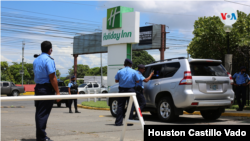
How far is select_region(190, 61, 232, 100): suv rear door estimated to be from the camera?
8.69 meters

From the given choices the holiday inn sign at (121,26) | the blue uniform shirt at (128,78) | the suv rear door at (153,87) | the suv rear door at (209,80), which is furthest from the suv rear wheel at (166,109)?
the holiday inn sign at (121,26)

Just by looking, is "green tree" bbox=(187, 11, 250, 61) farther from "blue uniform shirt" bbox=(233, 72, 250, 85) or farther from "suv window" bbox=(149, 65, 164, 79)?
"suv window" bbox=(149, 65, 164, 79)

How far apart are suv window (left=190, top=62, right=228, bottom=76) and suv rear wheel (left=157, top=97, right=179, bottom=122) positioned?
1.17 m

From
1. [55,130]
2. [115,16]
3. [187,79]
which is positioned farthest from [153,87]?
[115,16]

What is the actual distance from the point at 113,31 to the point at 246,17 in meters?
9.28

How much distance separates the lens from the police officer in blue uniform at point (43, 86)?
16.9ft

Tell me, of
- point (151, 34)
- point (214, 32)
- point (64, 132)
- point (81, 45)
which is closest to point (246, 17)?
point (214, 32)

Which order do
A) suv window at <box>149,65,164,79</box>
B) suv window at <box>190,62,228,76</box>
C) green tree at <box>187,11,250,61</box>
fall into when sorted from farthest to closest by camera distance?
1. green tree at <box>187,11,250,61</box>
2. suv window at <box>149,65,164,79</box>
3. suv window at <box>190,62,228,76</box>

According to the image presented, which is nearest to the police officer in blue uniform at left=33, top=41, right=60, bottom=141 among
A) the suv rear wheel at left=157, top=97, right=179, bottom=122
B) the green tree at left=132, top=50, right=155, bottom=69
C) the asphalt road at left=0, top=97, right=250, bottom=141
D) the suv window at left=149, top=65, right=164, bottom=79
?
the asphalt road at left=0, top=97, right=250, bottom=141

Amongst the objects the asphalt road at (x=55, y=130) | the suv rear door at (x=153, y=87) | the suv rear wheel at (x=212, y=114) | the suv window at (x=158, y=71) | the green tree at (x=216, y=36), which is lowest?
the suv rear wheel at (x=212, y=114)

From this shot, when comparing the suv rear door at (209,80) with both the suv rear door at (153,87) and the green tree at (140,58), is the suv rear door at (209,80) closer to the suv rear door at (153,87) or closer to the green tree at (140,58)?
the suv rear door at (153,87)

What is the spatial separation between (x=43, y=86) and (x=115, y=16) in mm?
14551

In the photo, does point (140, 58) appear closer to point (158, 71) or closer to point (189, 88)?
point (158, 71)

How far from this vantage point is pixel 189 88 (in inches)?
340
